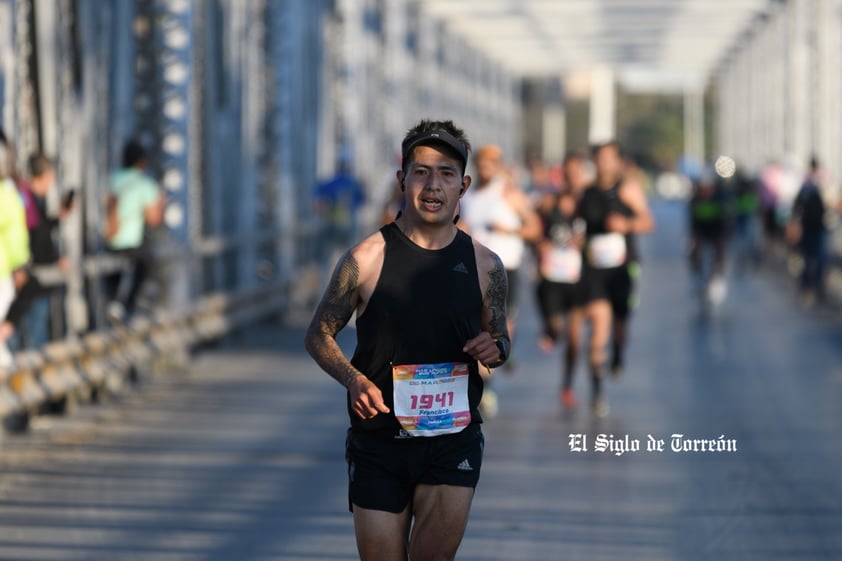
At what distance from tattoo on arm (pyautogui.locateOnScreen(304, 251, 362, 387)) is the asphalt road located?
2.53 m

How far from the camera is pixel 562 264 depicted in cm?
1349

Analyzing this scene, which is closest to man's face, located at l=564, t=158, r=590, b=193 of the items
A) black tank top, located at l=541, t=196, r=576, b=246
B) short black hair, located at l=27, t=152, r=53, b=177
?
black tank top, located at l=541, t=196, r=576, b=246

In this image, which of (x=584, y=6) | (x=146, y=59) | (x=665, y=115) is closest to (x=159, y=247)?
(x=146, y=59)

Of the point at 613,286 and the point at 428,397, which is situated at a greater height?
the point at 428,397

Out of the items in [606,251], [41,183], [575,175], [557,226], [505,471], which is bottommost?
[505,471]

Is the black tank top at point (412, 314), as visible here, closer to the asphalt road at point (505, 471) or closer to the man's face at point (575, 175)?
the asphalt road at point (505, 471)

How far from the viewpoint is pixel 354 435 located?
5402mm

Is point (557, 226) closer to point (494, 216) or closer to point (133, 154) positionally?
point (494, 216)

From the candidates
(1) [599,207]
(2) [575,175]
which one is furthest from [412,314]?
(2) [575,175]

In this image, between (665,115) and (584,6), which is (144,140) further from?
(665,115)

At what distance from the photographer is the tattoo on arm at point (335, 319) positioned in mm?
5309

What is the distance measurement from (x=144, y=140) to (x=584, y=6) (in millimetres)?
27687

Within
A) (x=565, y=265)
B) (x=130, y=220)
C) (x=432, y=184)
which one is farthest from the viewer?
(x=130, y=220)

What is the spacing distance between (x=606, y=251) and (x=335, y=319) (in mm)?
7554
